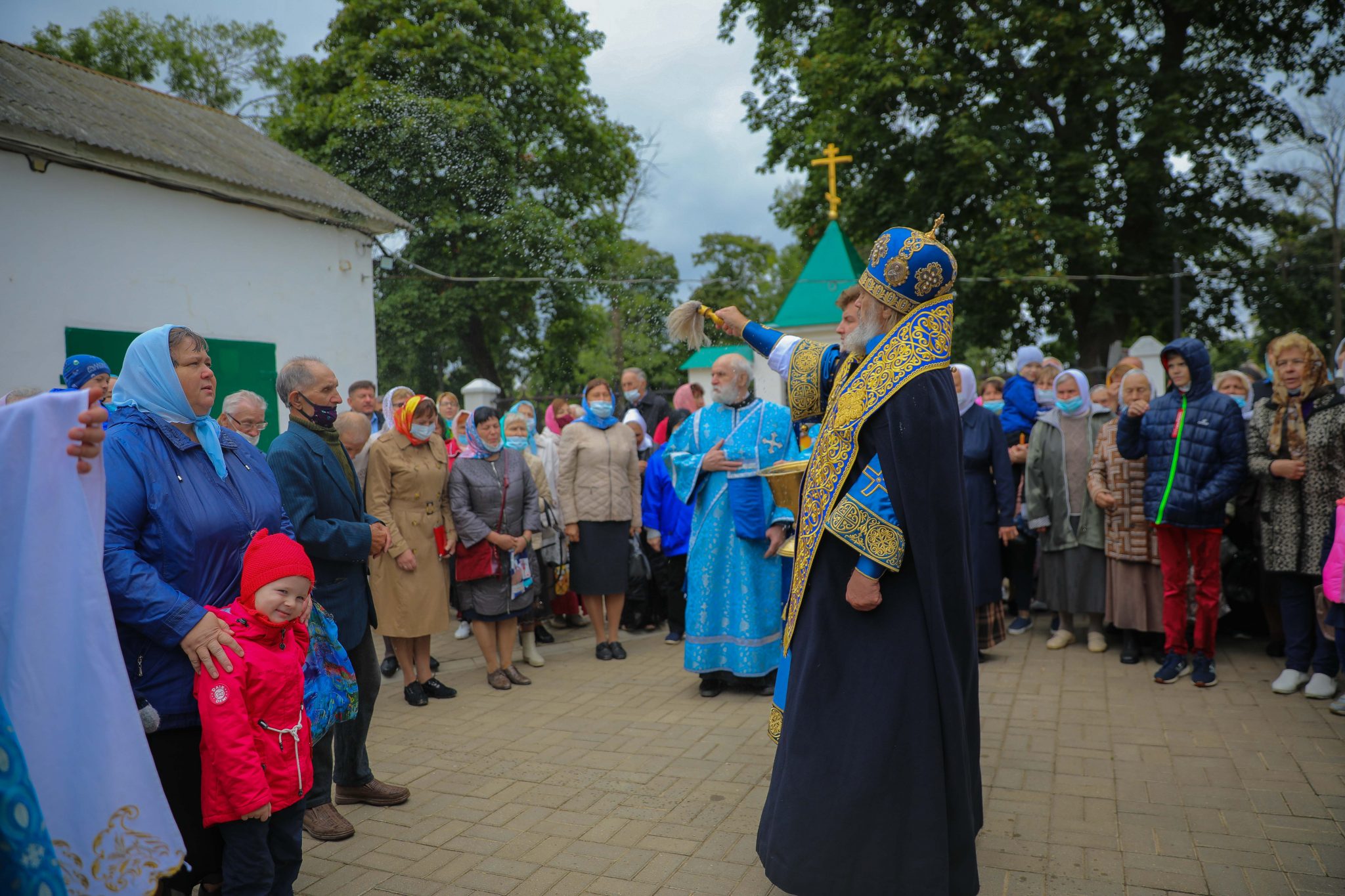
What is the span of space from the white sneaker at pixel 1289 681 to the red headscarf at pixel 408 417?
5.57 m

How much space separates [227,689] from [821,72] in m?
18.3

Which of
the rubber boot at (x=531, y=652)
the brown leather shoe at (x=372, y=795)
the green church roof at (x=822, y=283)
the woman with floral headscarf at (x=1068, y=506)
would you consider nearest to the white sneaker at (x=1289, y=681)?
the woman with floral headscarf at (x=1068, y=506)

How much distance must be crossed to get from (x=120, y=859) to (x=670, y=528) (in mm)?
5857

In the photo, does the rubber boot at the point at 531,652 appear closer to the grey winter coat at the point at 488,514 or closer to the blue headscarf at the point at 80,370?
the grey winter coat at the point at 488,514

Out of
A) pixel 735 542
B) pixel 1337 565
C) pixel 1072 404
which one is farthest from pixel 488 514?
pixel 1337 565

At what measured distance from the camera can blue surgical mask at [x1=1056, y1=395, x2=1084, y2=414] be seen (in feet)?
22.5

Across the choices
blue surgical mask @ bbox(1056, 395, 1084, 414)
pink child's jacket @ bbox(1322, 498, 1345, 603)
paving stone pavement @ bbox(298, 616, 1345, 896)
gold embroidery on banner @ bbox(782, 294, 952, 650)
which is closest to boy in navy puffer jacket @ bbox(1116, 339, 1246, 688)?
paving stone pavement @ bbox(298, 616, 1345, 896)

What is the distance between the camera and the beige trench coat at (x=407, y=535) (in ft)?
18.4

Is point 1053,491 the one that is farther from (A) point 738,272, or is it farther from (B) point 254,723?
(A) point 738,272

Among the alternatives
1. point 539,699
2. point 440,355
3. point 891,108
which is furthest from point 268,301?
point 891,108

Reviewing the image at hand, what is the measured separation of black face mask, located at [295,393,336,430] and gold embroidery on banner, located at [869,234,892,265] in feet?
7.70

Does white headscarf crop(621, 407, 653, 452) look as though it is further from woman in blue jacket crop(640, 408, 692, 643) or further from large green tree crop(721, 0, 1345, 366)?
large green tree crop(721, 0, 1345, 366)

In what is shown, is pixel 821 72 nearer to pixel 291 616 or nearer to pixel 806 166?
pixel 806 166

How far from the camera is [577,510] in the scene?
23.4 ft
